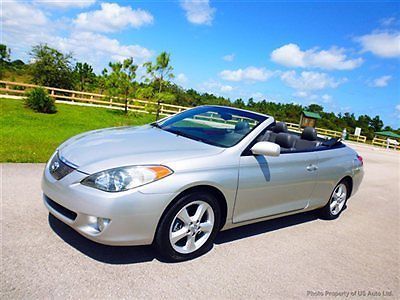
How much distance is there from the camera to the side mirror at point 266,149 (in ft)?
11.5

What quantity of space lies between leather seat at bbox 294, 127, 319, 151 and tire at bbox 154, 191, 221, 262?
243 cm

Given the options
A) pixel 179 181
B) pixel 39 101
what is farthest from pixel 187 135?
pixel 39 101

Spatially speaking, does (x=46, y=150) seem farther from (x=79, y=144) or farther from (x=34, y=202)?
(x=79, y=144)

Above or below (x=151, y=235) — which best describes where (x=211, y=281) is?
below

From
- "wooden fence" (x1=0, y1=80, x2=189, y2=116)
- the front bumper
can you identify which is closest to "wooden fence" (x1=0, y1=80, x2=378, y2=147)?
"wooden fence" (x1=0, y1=80, x2=189, y2=116)

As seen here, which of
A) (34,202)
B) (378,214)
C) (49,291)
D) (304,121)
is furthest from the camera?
(304,121)

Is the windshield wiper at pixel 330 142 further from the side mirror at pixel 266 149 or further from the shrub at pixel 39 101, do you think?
the shrub at pixel 39 101

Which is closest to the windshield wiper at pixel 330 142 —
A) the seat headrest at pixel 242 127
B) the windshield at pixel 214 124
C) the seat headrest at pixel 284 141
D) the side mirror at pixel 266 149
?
the seat headrest at pixel 284 141

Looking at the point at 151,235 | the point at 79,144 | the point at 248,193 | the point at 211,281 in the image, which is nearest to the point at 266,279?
the point at 211,281

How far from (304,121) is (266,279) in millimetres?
36393

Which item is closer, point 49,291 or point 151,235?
point 49,291

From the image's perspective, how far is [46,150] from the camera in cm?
738

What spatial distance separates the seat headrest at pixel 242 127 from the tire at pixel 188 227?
104 cm

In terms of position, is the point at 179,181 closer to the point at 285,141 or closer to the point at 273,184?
the point at 273,184
